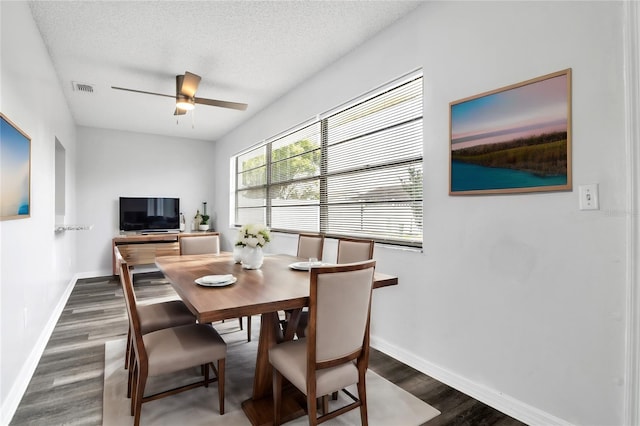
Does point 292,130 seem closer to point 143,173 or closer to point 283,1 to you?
point 283,1

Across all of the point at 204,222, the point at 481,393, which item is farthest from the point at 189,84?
the point at 204,222

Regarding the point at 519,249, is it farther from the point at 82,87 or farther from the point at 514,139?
the point at 82,87

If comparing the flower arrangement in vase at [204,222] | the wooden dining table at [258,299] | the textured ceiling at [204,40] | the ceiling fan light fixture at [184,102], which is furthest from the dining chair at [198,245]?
the flower arrangement in vase at [204,222]

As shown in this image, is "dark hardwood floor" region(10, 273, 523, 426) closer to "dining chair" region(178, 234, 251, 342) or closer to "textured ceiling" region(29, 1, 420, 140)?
"dining chair" region(178, 234, 251, 342)

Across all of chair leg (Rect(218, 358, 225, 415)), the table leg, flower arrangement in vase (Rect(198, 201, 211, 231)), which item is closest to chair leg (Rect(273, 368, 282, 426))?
the table leg

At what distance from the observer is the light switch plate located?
1.59 m

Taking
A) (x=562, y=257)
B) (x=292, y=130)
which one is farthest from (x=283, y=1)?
(x=562, y=257)

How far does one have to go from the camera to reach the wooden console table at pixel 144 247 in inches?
222

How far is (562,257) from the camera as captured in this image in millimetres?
1724

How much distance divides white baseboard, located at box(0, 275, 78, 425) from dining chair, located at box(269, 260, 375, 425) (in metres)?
1.53

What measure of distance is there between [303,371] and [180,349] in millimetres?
718

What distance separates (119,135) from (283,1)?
5.19 m

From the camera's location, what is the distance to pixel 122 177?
20.5 ft

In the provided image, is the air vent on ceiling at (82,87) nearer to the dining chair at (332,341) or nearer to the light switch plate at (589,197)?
the dining chair at (332,341)
